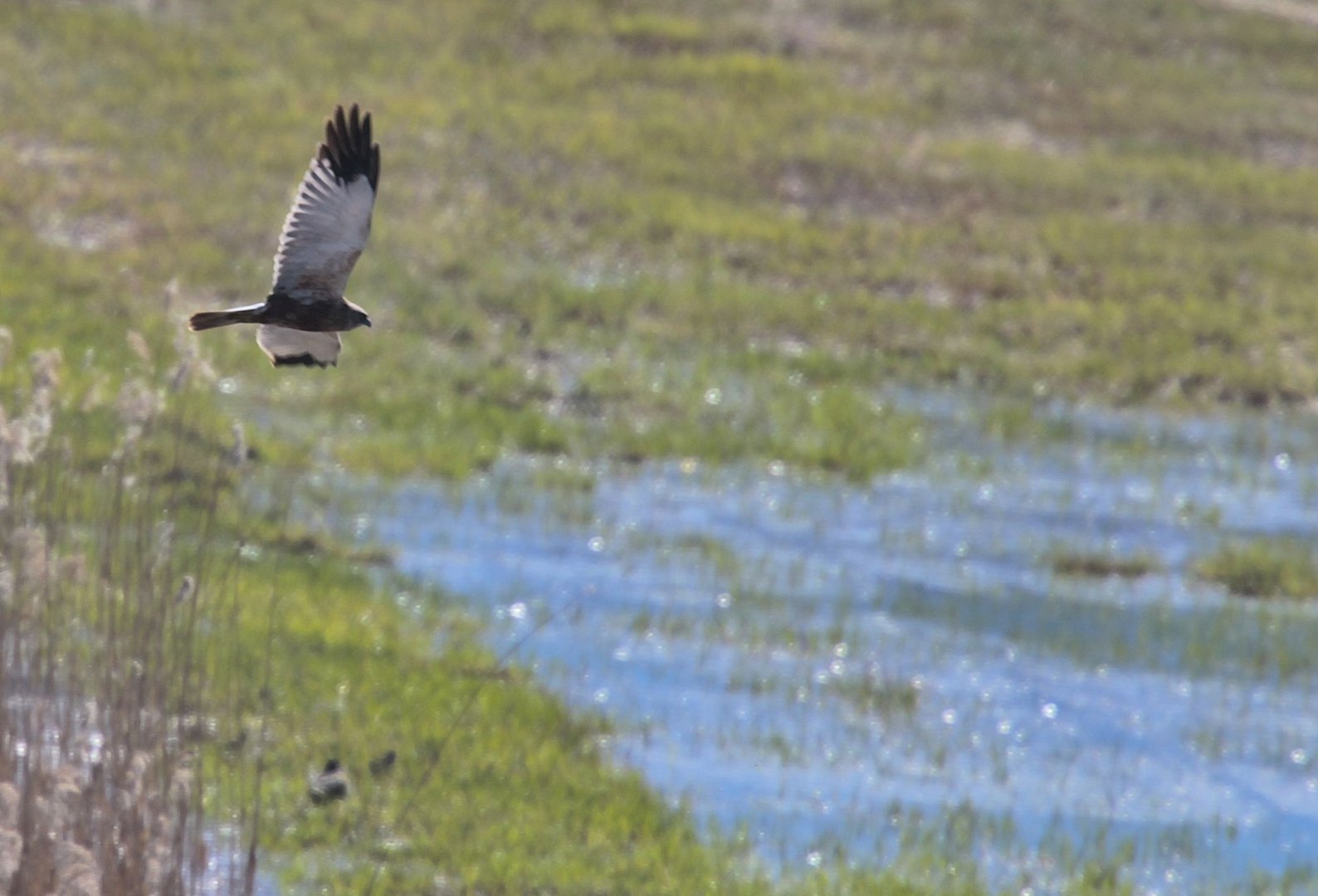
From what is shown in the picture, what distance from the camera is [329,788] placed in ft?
28.8

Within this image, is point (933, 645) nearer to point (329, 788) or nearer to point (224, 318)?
point (329, 788)

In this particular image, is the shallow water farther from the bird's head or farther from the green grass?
the bird's head

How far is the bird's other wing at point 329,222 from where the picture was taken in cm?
677

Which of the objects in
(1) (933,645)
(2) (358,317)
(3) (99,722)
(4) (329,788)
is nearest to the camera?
(3) (99,722)

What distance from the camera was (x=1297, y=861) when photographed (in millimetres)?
10039

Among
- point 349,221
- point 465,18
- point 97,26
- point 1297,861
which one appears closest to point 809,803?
point 1297,861

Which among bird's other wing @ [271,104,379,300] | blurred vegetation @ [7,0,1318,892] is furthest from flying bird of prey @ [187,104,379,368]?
blurred vegetation @ [7,0,1318,892]

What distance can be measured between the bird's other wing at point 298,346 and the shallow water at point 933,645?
129 inches

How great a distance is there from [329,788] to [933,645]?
504 centimetres

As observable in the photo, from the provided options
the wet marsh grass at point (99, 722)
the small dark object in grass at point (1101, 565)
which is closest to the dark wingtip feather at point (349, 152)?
the wet marsh grass at point (99, 722)

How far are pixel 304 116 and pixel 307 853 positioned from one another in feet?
58.9

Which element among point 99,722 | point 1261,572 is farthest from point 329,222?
point 1261,572

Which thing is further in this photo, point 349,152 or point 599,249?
point 599,249

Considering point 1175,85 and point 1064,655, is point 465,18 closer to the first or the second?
point 1175,85
